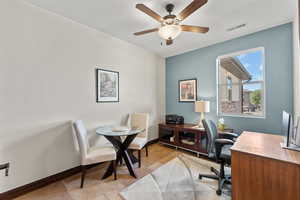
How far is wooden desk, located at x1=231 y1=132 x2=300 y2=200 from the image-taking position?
3.93 feet

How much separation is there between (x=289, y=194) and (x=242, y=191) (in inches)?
14.6

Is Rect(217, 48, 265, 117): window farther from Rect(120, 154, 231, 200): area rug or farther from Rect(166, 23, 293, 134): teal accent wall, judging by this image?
Rect(120, 154, 231, 200): area rug

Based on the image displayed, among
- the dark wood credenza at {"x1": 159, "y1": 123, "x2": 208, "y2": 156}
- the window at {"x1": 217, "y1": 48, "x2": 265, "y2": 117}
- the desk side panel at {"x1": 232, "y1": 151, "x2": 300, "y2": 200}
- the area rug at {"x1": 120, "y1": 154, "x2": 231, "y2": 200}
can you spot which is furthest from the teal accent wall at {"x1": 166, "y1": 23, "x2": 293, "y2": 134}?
the desk side panel at {"x1": 232, "y1": 151, "x2": 300, "y2": 200}

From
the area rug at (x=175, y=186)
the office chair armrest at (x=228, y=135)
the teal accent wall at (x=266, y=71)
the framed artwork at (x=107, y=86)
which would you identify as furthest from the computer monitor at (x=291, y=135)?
the framed artwork at (x=107, y=86)

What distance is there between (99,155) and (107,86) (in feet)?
4.58

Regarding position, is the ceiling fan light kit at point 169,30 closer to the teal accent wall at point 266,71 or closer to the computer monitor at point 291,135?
the computer monitor at point 291,135

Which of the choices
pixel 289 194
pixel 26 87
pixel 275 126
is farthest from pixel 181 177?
pixel 26 87

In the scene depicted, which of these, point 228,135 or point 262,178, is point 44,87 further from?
point 228,135

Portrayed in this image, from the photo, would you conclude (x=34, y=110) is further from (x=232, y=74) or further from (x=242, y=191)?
(x=232, y=74)

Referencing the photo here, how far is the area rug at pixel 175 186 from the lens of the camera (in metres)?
1.82

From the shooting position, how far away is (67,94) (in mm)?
2314

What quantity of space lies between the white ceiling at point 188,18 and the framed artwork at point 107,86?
0.87 meters

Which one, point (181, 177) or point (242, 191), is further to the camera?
point (181, 177)

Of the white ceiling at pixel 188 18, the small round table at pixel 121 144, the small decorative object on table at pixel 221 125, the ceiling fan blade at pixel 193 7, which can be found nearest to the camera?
the ceiling fan blade at pixel 193 7
